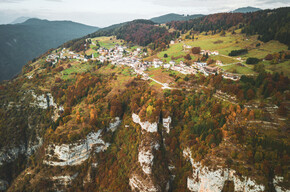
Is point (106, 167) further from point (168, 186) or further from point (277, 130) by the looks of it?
point (277, 130)

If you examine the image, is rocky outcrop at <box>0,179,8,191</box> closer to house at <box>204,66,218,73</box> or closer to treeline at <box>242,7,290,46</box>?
house at <box>204,66,218,73</box>

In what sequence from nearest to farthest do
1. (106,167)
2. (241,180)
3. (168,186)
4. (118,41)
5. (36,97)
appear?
(241,180) → (168,186) → (106,167) → (36,97) → (118,41)

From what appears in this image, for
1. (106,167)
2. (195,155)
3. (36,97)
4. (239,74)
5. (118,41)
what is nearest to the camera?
(195,155)

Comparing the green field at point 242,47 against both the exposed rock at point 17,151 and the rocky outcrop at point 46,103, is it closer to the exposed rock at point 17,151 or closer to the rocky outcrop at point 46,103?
the rocky outcrop at point 46,103

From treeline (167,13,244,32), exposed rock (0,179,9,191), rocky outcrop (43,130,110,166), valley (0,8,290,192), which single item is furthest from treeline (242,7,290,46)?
exposed rock (0,179,9,191)

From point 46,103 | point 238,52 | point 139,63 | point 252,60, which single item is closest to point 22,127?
point 46,103

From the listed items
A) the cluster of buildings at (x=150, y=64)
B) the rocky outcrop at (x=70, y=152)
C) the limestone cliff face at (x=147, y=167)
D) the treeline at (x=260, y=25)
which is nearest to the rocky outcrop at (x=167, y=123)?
the limestone cliff face at (x=147, y=167)

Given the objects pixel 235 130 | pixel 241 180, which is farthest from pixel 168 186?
pixel 235 130
